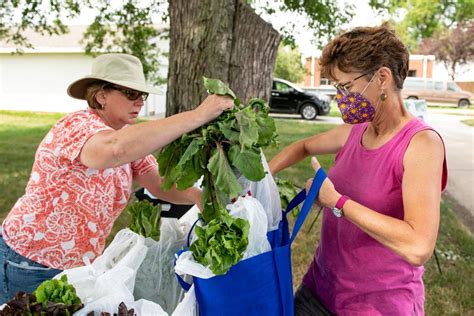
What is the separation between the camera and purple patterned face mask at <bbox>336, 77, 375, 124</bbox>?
1.90 metres

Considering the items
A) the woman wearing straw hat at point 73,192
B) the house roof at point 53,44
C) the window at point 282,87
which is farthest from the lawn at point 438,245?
the house roof at point 53,44

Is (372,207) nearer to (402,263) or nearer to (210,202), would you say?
(402,263)

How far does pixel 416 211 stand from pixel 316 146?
2.77 feet

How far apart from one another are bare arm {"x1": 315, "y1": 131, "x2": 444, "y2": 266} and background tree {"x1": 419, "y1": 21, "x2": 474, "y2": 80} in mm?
35656

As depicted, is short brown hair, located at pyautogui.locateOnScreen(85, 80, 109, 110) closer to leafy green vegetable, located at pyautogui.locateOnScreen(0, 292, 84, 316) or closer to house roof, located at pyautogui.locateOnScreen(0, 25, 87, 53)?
leafy green vegetable, located at pyautogui.locateOnScreen(0, 292, 84, 316)

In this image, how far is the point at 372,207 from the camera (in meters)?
1.83

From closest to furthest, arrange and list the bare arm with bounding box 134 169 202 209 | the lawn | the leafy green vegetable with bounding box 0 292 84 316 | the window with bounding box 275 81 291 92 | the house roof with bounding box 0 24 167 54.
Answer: the leafy green vegetable with bounding box 0 292 84 316
the bare arm with bounding box 134 169 202 209
the lawn
the window with bounding box 275 81 291 92
the house roof with bounding box 0 24 167 54

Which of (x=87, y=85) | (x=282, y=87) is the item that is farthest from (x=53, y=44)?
(x=87, y=85)

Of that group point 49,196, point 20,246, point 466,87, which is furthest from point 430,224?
point 466,87

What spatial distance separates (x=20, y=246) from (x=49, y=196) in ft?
1.03

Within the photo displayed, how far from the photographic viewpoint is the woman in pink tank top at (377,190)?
1.65m

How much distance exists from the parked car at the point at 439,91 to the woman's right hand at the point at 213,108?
93.8 ft

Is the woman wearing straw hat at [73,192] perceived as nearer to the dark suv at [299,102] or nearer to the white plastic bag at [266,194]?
the white plastic bag at [266,194]

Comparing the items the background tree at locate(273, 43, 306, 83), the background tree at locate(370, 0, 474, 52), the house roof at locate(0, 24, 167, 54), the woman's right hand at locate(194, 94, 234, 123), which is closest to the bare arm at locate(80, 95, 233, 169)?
the woman's right hand at locate(194, 94, 234, 123)
